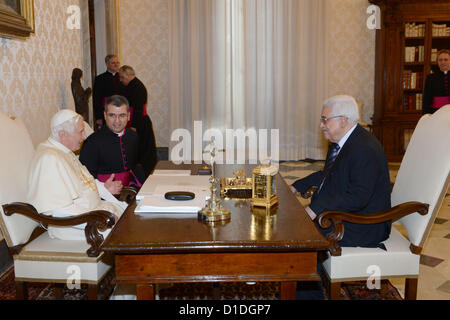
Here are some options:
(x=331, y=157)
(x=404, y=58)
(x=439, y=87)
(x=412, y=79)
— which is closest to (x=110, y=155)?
(x=331, y=157)

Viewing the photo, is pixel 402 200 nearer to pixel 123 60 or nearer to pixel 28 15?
pixel 28 15

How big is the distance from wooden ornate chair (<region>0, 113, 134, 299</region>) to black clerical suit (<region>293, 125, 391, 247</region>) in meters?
1.13

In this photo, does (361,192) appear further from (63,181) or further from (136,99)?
(136,99)

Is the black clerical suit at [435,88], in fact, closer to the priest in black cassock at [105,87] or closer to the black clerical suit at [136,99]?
the black clerical suit at [136,99]

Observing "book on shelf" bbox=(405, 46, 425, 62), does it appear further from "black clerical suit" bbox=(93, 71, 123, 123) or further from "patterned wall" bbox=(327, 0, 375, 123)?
"black clerical suit" bbox=(93, 71, 123, 123)

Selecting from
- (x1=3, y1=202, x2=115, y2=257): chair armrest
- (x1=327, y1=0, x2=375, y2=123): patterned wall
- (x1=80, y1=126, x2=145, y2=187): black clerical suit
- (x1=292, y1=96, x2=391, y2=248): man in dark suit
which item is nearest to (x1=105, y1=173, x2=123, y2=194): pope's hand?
(x1=80, y1=126, x2=145, y2=187): black clerical suit

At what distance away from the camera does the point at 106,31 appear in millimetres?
7523

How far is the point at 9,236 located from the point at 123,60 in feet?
20.2

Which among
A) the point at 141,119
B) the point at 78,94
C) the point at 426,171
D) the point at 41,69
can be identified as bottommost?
the point at 426,171

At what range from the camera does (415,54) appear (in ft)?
24.7

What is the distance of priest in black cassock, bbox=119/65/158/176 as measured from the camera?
6.50m

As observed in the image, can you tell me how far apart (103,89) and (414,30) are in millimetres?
5003

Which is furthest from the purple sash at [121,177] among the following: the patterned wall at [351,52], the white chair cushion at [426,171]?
the patterned wall at [351,52]

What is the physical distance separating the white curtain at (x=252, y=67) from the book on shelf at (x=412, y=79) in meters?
1.32
